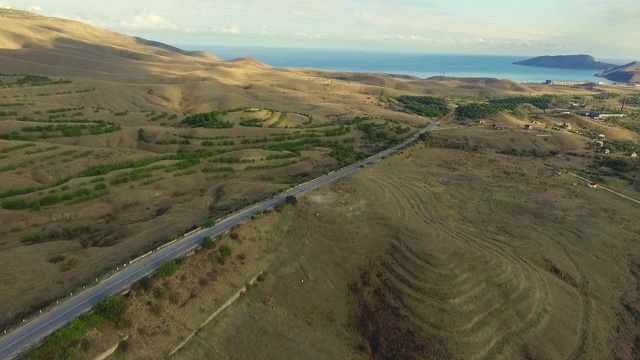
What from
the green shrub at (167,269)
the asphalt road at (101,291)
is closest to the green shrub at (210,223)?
the asphalt road at (101,291)

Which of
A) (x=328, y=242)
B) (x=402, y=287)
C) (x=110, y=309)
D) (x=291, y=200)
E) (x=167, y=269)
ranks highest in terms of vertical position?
(x=291, y=200)

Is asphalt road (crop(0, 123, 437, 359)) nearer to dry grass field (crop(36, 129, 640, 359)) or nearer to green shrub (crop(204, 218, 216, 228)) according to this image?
green shrub (crop(204, 218, 216, 228))

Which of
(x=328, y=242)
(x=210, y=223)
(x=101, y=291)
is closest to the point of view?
(x=101, y=291)

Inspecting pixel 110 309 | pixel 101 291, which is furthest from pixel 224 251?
pixel 110 309

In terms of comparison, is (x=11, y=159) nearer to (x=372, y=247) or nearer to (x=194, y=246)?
(x=194, y=246)

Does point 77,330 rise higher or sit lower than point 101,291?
higher

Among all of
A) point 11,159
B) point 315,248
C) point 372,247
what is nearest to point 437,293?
point 372,247

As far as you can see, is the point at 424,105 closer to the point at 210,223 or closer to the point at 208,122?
the point at 208,122

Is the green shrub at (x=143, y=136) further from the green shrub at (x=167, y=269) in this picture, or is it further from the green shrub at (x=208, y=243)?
the green shrub at (x=167, y=269)

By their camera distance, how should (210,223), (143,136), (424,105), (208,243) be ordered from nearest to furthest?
(208,243)
(210,223)
(143,136)
(424,105)
